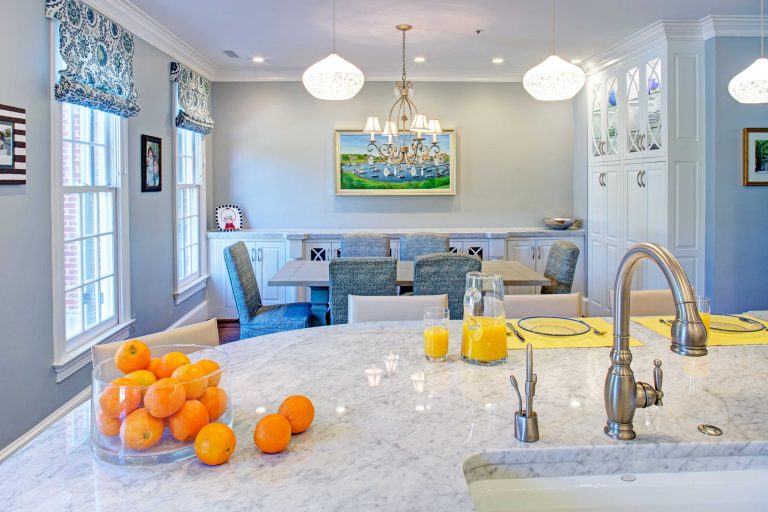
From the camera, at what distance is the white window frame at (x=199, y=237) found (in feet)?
16.7

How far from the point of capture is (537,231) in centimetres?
611

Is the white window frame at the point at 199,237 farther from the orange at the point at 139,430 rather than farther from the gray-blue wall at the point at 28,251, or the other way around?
the orange at the point at 139,430

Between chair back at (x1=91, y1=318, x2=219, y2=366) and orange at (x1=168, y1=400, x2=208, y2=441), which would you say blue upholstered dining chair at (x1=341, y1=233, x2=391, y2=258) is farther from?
orange at (x1=168, y1=400, x2=208, y2=441)

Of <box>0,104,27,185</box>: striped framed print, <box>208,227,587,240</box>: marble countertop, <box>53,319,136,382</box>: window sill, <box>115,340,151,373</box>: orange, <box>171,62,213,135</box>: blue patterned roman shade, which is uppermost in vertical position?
<box>171,62,213,135</box>: blue patterned roman shade

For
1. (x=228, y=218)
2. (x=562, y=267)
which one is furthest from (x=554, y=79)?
(x=228, y=218)

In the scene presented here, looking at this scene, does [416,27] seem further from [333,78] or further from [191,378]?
[191,378]

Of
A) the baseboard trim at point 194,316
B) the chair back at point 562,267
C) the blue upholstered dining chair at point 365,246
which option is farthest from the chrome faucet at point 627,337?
the baseboard trim at point 194,316

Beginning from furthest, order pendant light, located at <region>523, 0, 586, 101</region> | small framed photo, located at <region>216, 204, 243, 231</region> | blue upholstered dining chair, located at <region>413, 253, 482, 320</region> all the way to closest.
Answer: small framed photo, located at <region>216, 204, 243, 231</region>, blue upholstered dining chair, located at <region>413, 253, 482, 320</region>, pendant light, located at <region>523, 0, 586, 101</region>

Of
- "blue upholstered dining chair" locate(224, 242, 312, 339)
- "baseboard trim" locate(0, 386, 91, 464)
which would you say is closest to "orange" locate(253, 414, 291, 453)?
"baseboard trim" locate(0, 386, 91, 464)

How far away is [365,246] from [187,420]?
13.5ft

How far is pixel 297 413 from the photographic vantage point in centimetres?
117

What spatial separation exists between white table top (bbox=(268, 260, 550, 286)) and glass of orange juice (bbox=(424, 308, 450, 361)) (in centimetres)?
213

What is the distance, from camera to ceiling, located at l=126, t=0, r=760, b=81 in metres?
4.02

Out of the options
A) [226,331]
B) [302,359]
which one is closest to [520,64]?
[226,331]
